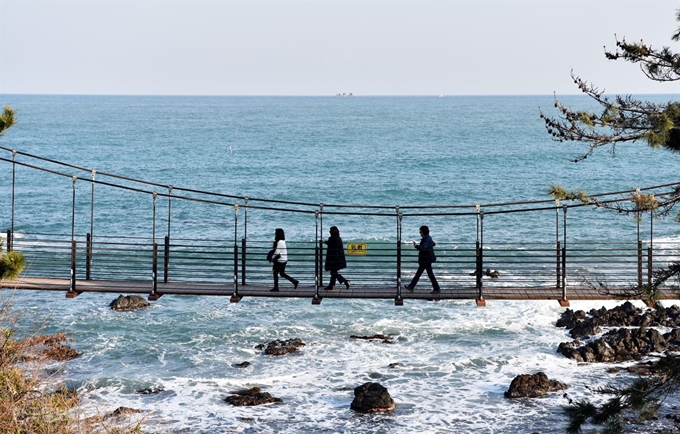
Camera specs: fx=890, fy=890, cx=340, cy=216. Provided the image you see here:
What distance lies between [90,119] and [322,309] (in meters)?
105

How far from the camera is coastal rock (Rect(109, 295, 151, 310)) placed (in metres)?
27.6

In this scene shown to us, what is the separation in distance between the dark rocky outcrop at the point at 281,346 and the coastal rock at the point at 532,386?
608 cm

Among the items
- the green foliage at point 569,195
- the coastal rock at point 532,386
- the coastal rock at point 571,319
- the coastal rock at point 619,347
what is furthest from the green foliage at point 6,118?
the coastal rock at point 571,319

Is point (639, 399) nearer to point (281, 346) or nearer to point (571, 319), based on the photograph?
point (281, 346)

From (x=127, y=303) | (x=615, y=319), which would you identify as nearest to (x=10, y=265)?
(x=127, y=303)

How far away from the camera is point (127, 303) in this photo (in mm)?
27812

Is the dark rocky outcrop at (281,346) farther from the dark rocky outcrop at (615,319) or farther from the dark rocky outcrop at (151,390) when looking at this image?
the dark rocky outcrop at (615,319)

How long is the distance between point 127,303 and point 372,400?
1197cm

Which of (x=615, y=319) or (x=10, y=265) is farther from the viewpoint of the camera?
(x=615, y=319)

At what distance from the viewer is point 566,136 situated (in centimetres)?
1170

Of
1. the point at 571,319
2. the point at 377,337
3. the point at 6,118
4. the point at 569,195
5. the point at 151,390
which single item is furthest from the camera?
the point at 571,319

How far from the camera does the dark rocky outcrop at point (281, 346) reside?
74.6 feet

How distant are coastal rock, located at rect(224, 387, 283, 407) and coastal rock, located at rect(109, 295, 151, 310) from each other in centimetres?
932

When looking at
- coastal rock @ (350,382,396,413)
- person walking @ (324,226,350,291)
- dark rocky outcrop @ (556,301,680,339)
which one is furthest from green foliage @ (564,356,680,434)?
dark rocky outcrop @ (556,301,680,339)
